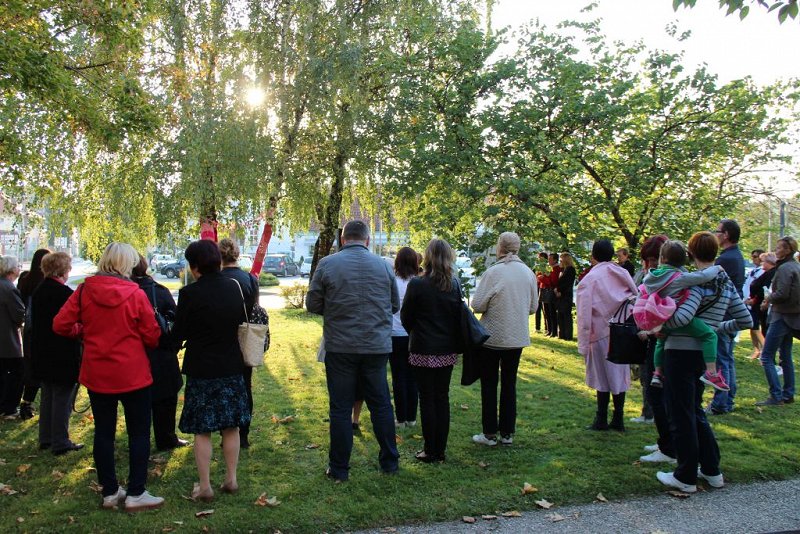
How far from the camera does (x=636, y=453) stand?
560 cm

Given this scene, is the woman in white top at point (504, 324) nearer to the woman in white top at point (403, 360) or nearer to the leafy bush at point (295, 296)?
the woman in white top at point (403, 360)

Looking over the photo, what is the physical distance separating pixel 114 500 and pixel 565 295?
10.7m

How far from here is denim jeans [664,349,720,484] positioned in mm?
4578

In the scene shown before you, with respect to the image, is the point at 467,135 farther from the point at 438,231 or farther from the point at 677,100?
the point at 677,100

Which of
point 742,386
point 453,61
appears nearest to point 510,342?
point 742,386

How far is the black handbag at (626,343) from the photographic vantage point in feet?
18.4

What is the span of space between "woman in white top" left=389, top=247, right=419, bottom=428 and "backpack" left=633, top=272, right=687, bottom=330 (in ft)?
7.56

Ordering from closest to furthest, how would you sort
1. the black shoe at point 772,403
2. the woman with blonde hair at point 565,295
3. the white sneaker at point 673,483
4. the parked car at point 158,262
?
the white sneaker at point 673,483 < the black shoe at point 772,403 < the woman with blonde hair at point 565,295 < the parked car at point 158,262

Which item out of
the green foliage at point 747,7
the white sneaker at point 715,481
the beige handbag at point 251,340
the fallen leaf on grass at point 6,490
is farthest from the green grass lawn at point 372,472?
the green foliage at point 747,7

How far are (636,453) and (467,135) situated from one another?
702 cm

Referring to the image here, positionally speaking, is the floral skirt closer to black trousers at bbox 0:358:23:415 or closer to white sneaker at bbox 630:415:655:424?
black trousers at bbox 0:358:23:415

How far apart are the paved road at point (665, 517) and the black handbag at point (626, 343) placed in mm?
1278

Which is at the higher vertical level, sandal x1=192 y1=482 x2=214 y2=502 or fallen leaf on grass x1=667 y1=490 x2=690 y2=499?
sandal x1=192 y1=482 x2=214 y2=502

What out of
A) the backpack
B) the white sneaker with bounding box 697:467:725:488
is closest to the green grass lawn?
the white sneaker with bounding box 697:467:725:488
